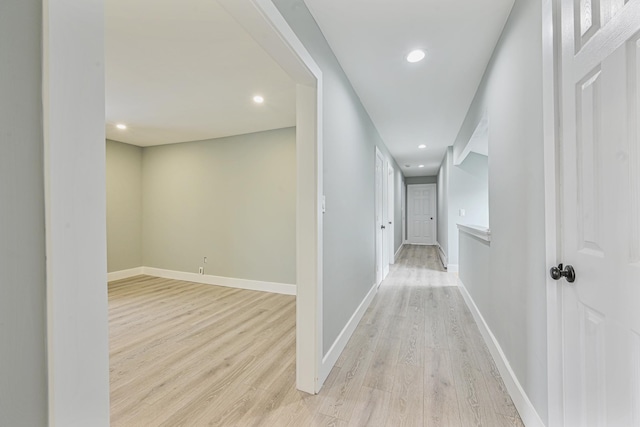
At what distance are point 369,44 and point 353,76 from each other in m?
0.49

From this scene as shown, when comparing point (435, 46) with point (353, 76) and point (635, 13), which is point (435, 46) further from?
point (635, 13)

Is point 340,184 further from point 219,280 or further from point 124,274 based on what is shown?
point 124,274

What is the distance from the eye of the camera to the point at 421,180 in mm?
9484

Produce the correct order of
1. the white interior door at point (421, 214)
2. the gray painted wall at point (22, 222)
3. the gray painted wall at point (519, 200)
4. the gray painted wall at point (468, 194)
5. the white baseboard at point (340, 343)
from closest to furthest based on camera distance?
the gray painted wall at point (22, 222) → the gray painted wall at point (519, 200) → the white baseboard at point (340, 343) → the gray painted wall at point (468, 194) → the white interior door at point (421, 214)

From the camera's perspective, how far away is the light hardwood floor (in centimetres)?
152

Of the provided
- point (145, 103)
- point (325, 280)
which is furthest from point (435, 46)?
point (145, 103)

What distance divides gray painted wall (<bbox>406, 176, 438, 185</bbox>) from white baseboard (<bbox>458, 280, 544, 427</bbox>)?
24.4 ft

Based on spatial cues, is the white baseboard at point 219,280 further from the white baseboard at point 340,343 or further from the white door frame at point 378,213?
the white door frame at point 378,213

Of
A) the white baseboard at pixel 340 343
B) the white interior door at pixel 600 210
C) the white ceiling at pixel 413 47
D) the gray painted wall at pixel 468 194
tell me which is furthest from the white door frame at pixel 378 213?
the white interior door at pixel 600 210

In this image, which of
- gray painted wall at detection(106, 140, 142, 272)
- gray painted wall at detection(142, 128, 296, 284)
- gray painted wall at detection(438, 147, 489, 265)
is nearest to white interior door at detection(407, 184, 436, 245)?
gray painted wall at detection(438, 147, 489, 265)

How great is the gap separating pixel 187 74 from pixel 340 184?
1660mm

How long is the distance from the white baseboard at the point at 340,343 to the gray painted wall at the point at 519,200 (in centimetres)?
112

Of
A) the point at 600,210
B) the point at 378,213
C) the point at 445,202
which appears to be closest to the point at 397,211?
the point at 445,202

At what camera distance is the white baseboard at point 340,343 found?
5.98ft
